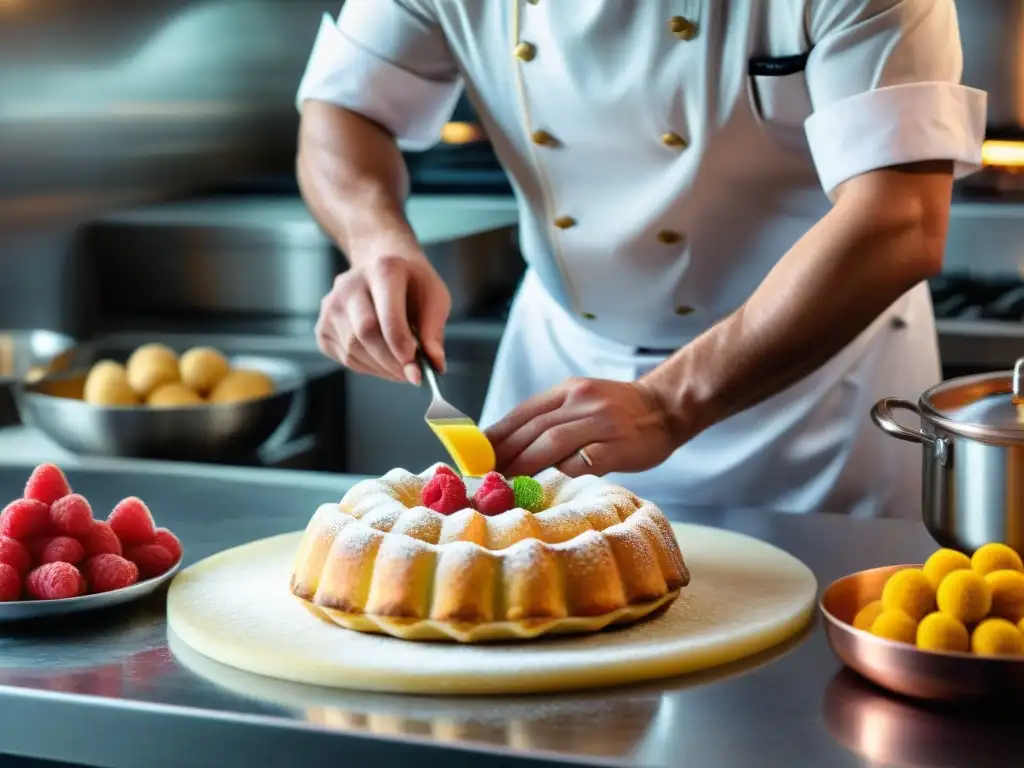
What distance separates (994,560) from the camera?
107 centimetres

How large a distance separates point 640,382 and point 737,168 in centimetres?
39

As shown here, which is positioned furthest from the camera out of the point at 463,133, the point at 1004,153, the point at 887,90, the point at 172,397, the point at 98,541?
the point at 463,133

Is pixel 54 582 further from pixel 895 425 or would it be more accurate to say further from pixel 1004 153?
pixel 1004 153

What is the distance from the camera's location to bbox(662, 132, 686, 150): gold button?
5.81 feet

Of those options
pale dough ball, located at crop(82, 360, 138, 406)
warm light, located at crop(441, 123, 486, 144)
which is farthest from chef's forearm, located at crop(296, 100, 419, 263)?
warm light, located at crop(441, 123, 486, 144)

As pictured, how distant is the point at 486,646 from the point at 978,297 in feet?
Answer: 7.11

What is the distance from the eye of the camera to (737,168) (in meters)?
1.82

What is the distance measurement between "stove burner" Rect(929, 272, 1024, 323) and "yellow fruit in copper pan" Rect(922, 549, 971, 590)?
1.92 metres

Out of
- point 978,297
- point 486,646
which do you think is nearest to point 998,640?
point 486,646

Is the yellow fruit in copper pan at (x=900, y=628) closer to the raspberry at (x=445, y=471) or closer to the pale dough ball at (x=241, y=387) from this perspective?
the raspberry at (x=445, y=471)

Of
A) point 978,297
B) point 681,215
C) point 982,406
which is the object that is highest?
point 681,215

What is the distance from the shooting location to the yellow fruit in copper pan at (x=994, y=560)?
3.50ft

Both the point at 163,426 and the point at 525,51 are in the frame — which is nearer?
the point at 525,51

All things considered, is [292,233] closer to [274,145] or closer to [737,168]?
[274,145]
